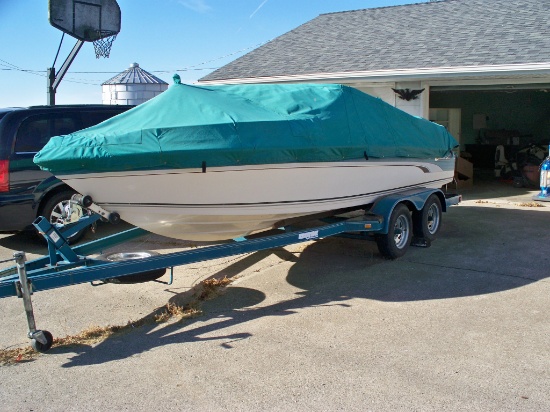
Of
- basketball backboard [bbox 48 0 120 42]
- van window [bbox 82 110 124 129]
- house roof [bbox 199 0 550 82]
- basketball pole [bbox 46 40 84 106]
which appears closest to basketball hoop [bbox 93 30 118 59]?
basketball backboard [bbox 48 0 120 42]

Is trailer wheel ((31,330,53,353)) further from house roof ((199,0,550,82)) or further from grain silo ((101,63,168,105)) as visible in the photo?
grain silo ((101,63,168,105))

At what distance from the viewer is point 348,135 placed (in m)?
6.87

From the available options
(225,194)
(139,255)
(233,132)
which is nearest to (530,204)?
(225,194)

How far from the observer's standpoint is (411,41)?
14.9m

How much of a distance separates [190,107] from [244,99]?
78cm

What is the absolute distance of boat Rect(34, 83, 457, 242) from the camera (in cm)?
552

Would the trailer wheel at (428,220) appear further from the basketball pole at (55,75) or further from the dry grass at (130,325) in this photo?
the basketball pole at (55,75)

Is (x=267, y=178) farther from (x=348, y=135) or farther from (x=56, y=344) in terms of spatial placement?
(x=56, y=344)

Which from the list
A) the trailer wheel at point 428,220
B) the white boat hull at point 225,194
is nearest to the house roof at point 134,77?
the trailer wheel at point 428,220

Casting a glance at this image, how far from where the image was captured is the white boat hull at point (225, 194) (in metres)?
5.65

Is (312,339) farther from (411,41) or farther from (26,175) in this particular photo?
(411,41)

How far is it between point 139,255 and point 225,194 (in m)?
1.07

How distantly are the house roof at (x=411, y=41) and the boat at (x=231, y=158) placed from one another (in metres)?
6.35

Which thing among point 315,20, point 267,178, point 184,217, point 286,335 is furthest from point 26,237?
point 315,20
